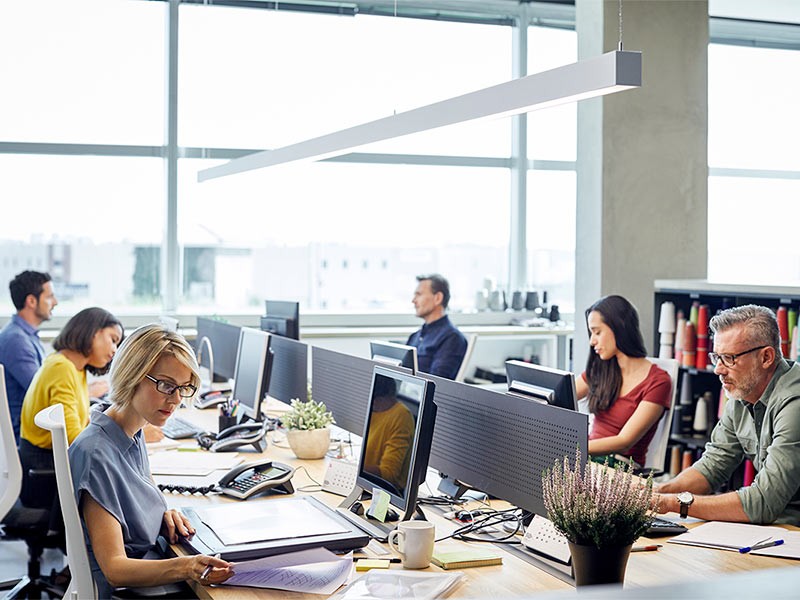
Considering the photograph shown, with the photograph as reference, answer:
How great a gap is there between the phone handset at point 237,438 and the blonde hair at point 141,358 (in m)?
1.22

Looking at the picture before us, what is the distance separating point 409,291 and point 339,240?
27.5 inches

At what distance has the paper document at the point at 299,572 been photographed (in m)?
1.95

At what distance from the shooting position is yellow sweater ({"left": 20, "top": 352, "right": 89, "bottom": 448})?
3.38m

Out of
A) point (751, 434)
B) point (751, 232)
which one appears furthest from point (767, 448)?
point (751, 232)

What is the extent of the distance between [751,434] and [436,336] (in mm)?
2589

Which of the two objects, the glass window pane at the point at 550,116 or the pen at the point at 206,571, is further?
the glass window pane at the point at 550,116

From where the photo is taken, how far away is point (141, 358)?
2182 millimetres

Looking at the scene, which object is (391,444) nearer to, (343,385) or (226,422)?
(343,385)

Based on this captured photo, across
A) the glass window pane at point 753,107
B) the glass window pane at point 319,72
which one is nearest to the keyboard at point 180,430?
the glass window pane at point 319,72

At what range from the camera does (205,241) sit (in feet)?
22.4

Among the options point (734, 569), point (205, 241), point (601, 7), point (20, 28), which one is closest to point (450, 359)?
point (601, 7)

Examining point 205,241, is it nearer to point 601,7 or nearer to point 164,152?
point 164,152

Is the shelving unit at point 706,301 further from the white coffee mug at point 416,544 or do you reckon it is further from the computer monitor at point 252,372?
the white coffee mug at point 416,544

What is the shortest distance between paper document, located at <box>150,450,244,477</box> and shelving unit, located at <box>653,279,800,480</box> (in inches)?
91.2
